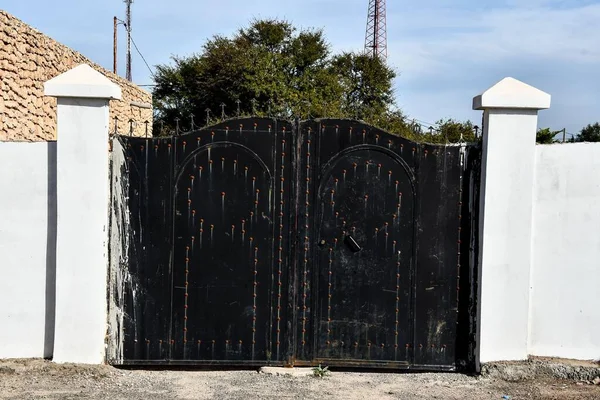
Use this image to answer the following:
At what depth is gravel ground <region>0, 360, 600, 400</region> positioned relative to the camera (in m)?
5.38

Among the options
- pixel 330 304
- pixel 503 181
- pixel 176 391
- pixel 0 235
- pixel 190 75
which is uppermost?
pixel 190 75

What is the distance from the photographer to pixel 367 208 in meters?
6.02

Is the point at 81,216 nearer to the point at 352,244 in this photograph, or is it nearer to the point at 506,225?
the point at 352,244

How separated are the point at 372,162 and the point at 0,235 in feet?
10.4

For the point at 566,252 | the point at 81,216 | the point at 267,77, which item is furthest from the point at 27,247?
the point at 267,77

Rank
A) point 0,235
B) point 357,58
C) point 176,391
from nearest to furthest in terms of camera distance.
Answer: point 176,391, point 0,235, point 357,58

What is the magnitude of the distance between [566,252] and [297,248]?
228 centimetres

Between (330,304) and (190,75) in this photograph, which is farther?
(190,75)

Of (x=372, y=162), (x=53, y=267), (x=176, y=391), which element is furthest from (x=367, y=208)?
(x=53, y=267)

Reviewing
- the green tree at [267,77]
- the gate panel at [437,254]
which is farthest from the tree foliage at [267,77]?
the gate panel at [437,254]

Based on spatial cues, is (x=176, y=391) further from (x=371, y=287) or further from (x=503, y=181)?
(x=503, y=181)

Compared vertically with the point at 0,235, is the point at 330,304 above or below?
below

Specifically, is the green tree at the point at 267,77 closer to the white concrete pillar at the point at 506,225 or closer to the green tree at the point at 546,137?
the green tree at the point at 546,137

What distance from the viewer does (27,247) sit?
231 inches
